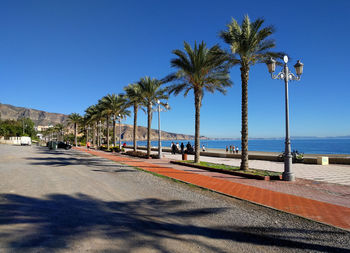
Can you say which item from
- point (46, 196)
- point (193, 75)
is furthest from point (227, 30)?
point (46, 196)

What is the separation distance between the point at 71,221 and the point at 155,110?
67.2 feet

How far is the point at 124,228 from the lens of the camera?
455cm

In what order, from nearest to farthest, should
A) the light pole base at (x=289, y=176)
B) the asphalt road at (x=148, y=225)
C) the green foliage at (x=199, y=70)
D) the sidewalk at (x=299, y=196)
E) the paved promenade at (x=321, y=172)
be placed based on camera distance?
1. the asphalt road at (x=148, y=225)
2. the sidewalk at (x=299, y=196)
3. the light pole base at (x=289, y=176)
4. the paved promenade at (x=321, y=172)
5. the green foliage at (x=199, y=70)

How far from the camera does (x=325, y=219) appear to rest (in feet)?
17.4

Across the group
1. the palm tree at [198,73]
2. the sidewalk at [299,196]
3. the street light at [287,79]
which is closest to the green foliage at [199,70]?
the palm tree at [198,73]

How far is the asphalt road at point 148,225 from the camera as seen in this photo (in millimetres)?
3844

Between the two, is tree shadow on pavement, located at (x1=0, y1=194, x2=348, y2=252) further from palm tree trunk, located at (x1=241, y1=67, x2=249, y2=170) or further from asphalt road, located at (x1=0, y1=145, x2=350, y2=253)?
palm tree trunk, located at (x1=241, y1=67, x2=249, y2=170)

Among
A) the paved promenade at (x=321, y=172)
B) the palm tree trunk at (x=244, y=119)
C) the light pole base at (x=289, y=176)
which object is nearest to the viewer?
the light pole base at (x=289, y=176)

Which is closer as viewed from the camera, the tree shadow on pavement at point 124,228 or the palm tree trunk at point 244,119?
the tree shadow on pavement at point 124,228

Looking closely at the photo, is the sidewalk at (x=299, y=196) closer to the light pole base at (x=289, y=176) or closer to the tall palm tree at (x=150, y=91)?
the light pole base at (x=289, y=176)

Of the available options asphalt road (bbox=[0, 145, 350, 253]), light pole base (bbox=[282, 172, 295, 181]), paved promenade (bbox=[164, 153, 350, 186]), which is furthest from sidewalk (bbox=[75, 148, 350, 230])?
paved promenade (bbox=[164, 153, 350, 186])

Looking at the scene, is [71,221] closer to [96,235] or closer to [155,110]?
[96,235]

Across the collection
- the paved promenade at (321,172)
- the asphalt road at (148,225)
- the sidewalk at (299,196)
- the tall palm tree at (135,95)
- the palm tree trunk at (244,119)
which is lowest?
the paved promenade at (321,172)

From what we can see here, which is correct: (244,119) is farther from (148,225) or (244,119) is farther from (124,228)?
(124,228)
